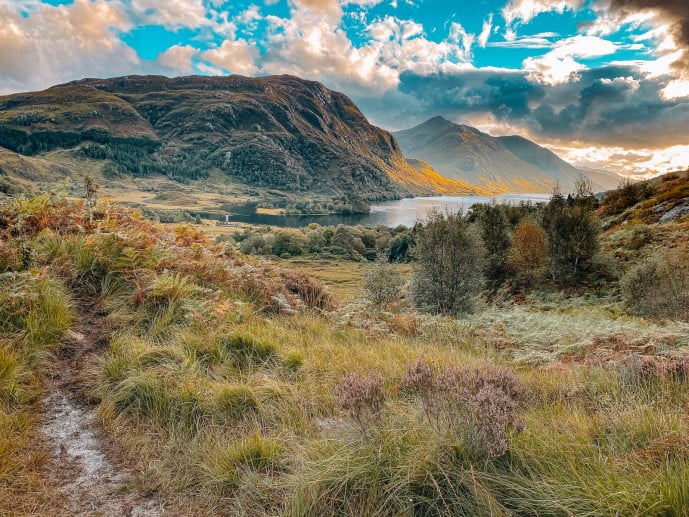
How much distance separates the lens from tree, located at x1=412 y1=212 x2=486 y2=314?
29.5m

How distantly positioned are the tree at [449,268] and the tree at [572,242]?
19.6 feet

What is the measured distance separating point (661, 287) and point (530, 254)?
12589 mm

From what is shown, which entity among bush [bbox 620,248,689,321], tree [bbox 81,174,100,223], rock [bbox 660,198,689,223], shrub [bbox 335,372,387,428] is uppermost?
rock [bbox 660,198,689,223]

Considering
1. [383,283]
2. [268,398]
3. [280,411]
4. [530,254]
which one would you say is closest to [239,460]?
[280,411]

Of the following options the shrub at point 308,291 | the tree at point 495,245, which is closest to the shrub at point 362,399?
the shrub at point 308,291

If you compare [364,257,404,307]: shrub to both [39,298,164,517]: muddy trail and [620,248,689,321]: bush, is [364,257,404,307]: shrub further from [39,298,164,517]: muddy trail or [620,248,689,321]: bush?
[39,298,164,517]: muddy trail

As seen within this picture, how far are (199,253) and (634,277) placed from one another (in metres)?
23.4

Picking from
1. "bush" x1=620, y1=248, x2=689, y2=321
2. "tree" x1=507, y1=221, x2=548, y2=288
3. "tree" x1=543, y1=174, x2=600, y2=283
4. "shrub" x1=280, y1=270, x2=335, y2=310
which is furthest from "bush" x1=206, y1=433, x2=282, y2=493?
"tree" x1=507, y1=221, x2=548, y2=288

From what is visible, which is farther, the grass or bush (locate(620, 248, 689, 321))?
bush (locate(620, 248, 689, 321))

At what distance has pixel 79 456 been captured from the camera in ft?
10.5

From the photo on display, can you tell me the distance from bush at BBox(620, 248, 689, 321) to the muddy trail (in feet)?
73.9

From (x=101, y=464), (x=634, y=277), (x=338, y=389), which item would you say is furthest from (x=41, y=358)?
(x=634, y=277)

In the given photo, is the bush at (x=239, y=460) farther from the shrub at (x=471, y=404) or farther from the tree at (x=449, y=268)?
the tree at (x=449, y=268)

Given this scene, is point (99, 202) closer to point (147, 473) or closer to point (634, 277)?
point (147, 473)
